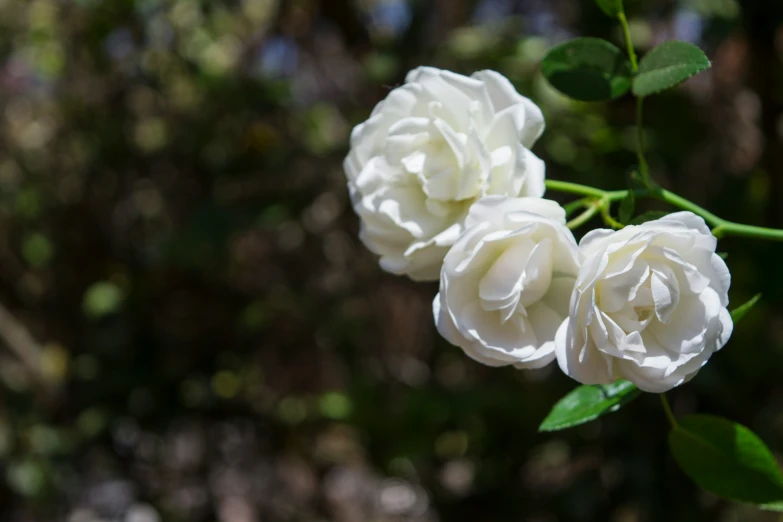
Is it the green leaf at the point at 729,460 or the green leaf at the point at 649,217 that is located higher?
the green leaf at the point at 649,217

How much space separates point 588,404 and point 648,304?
150 millimetres

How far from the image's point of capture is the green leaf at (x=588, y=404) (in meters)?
0.63

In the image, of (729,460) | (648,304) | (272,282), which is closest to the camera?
(648,304)

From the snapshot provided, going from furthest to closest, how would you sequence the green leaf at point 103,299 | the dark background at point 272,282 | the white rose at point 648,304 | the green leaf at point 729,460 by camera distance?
the green leaf at point 103,299 → the dark background at point 272,282 → the green leaf at point 729,460 → the white rose at point 648,304

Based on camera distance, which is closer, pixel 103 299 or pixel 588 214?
pixel 588 214

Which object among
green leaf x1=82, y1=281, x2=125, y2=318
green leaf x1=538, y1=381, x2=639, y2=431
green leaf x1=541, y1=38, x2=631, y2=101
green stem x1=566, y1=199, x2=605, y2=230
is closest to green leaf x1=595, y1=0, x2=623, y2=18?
green leaf x1=541, y1=38, x2=631, y2=101

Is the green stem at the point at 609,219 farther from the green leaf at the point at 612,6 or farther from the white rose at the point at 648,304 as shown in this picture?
the green leaf at the point at 612,6

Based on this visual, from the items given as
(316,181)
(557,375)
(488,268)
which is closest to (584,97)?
(488,268)

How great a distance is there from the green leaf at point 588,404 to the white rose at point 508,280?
3.7 inches

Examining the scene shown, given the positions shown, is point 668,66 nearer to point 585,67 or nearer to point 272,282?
point 585,67

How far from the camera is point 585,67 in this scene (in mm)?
692

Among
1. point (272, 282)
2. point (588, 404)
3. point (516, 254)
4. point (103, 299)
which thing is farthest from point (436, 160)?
point (103, 299)

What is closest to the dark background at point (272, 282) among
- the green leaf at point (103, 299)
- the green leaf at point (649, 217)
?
the green leaf at point (103, 299)

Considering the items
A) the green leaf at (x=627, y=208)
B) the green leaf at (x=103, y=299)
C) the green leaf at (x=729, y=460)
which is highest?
the green leaf at (x=627, y=208)
